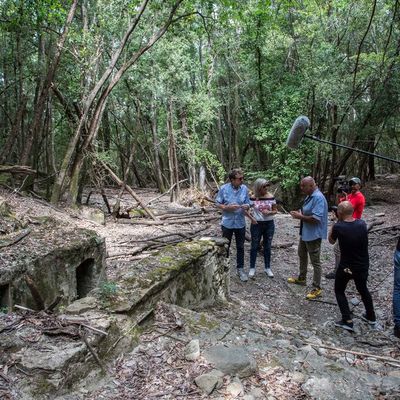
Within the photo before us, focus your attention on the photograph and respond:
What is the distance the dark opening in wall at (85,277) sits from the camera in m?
5.89

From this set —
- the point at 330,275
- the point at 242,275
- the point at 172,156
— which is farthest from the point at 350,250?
the point at 172,156

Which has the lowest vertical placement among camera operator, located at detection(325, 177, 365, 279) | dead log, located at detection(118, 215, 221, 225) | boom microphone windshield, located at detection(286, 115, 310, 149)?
dead log, located at detection(118, 215, 221, 225)

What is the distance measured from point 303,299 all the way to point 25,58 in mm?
14118

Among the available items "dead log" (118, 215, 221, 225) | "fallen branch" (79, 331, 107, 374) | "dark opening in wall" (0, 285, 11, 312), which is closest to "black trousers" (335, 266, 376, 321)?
"fallen branch" (79, 331, 107, 374)

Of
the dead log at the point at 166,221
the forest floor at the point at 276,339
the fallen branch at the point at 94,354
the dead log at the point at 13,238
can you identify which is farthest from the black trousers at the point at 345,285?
the dead log at the point at 166,221

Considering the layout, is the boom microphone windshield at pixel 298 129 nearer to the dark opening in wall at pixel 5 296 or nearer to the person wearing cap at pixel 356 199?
the person wearing cap at pixel 356 199

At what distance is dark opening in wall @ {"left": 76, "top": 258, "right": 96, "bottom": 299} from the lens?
19.3ft

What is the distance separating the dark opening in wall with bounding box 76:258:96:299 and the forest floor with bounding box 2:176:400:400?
33cm

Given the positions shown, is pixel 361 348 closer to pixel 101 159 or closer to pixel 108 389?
pixel 108 389

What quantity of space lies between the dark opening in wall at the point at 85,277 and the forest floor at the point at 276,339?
0.33 metres

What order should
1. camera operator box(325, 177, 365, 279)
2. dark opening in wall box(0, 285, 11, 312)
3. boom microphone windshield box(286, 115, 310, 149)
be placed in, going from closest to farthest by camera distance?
dark opening in wall box(0, 285, 11, 312), boom microphone windshield box(286, 115, 310, 149), camera operator box(325, 177, 365, 279)

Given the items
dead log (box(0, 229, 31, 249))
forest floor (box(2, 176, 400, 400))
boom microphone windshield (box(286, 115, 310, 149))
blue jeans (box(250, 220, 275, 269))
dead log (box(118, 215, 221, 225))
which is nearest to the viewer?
Result: forest floor (box(2, 176, 400, 400))

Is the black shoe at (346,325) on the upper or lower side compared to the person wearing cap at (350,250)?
lower

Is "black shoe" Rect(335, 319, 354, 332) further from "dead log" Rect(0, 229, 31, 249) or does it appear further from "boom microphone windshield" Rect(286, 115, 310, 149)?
"dead log" Rect(0, 229, 31, 249)
